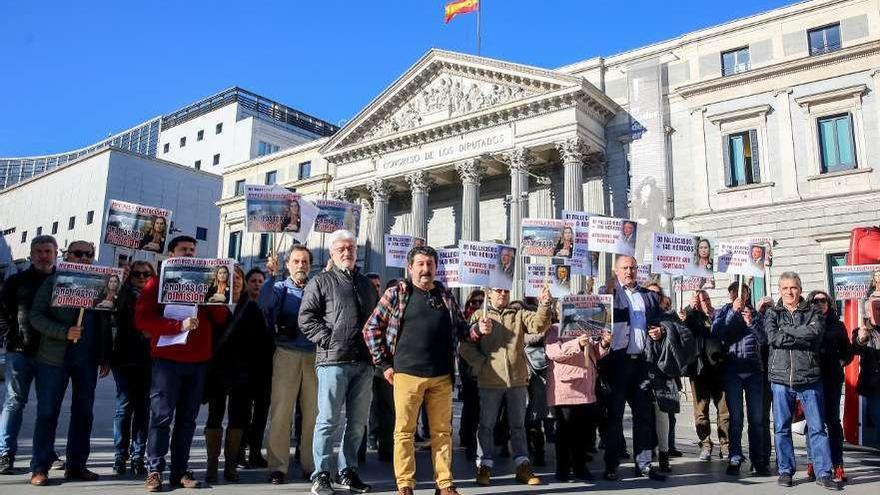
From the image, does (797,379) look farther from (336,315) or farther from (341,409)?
(336,315)

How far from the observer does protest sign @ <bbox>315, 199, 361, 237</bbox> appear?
10.3m

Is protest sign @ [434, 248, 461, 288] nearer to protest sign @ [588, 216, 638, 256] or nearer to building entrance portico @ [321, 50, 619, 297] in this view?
protest sign @ [588, 216, 638, 256]

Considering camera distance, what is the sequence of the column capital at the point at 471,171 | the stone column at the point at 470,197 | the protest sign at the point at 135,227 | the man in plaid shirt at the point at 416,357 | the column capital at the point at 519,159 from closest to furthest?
the man in plaid shirt at the point at 416,357, the protest sign at the point at 135,227, the column capital at the point at 519,159, the stone column at the point at 470,197, the column capital at the point at 471,171

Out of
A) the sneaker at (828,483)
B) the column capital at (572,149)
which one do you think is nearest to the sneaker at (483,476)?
the sneaker at (828,483)

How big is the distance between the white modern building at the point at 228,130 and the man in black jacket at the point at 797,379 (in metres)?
49.9

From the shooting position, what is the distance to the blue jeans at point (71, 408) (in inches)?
237

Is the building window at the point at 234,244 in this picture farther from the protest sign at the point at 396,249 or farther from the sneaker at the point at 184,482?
the sneaker at the point at 184,482

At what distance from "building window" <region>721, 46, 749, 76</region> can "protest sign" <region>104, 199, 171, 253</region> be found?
22.6 m

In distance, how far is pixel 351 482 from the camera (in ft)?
19.1

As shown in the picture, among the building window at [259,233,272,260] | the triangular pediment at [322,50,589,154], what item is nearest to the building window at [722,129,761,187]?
the triangular pediment at [322,50,589,154]

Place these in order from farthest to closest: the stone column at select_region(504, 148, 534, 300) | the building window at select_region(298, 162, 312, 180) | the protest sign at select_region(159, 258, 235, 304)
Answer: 1. the building window at select_region(298, 162, 312, 180)
2. the stone column at select_region(504, 148, 534, 300)
3. the protest sign at select_region(159, 258, 235, 304)

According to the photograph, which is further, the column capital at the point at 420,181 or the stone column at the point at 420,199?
the column capital at the point at 420,181

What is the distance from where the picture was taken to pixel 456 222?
31188 millimetres

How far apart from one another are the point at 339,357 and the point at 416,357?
0.85 m
